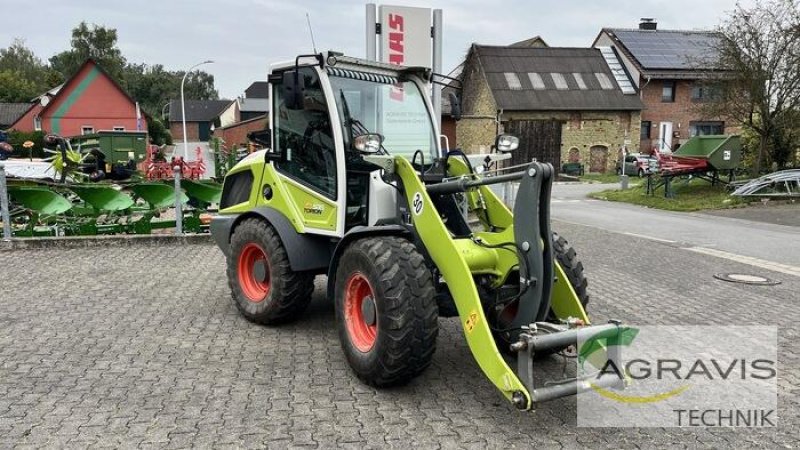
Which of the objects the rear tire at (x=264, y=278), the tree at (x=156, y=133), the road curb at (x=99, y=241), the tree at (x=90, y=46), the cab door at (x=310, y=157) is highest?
the tree at (x=90, y=46)

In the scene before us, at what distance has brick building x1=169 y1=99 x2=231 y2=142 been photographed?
3413 inches

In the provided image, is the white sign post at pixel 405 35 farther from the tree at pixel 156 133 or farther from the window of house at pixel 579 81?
the tree at pixel 156 133

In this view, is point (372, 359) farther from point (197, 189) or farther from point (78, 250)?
point (197, 189)

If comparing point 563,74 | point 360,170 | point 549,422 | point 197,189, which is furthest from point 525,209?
point 563,74

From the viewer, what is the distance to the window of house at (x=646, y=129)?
39844mm

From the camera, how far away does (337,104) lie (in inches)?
210

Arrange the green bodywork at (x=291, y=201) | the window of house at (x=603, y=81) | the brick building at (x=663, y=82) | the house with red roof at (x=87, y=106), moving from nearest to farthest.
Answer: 1. the green bodywork at (x=291, y=201)
2. the window of house at (x=603, y=81)
3. the brick building at (x=663, y=82)
4. the house with red roof at (x=87, y=106)

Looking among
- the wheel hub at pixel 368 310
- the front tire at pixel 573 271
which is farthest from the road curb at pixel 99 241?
the front tire at pixel 573 271

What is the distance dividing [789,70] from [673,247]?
11.2m

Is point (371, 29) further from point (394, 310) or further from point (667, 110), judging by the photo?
point (667, 110)

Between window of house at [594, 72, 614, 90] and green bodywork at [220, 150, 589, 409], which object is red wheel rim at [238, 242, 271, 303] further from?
window of house at [594, 72, 614, 90]

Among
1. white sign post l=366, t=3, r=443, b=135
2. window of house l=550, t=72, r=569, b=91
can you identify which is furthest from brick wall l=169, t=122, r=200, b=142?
white sign post l=366, t=3, r=443, b=135

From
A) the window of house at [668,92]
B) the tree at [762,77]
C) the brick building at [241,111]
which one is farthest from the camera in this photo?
the brick building at [241,111]

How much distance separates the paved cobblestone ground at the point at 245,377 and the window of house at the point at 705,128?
35.6 metres
